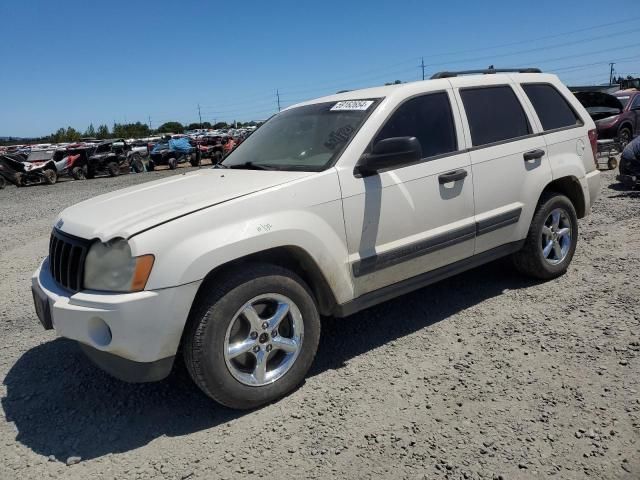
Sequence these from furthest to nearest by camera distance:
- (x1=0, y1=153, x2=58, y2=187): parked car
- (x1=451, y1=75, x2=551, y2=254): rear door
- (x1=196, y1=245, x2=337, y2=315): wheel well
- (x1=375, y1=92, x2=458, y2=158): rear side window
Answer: (x1=0, y1=153, x2=58, y2=187): parked car < (x1=451, y1=75, x2=551, y2=254): rear door < (x1=375, y1=92, x2=458, y2=158): rear side window < (x1=196, y1=245, x2=337, y2=315): wheel well

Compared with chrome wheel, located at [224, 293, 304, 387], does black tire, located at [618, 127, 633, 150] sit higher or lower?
higher

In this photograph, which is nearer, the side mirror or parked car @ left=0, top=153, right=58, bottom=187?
the side mirror

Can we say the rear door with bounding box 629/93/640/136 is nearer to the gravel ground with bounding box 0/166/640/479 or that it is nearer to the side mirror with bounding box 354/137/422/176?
the gravel ground with bounding box 0/166/640/479

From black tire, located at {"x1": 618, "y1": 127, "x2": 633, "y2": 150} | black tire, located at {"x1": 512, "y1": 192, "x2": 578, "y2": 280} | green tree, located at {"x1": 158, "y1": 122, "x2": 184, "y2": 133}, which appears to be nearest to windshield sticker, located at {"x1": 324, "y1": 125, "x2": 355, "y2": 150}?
black tire, located at {"x1": 512, "y1": 192, "x2": 578, "y2": 280}

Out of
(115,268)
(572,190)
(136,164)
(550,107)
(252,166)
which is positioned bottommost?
(572,190)

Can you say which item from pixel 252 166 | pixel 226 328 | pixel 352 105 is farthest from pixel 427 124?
pixel 226 328

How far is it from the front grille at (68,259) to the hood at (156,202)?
50 millimetres

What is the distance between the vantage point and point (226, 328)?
112 inches

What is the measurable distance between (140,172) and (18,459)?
A: 23309mm

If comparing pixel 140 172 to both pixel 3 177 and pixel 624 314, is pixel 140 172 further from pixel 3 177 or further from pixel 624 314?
pixel 624 314

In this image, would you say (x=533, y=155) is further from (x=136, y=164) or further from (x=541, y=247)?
(x=136, y=164)

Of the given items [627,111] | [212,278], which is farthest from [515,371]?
[627,111]

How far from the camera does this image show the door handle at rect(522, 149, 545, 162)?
433 cm

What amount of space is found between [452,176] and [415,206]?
0.43 meters
